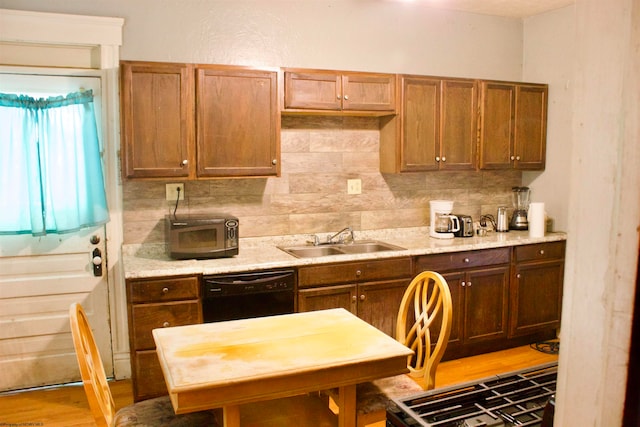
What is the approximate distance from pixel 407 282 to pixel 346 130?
1298 millimetres

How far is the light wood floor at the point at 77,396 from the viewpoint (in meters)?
3.26

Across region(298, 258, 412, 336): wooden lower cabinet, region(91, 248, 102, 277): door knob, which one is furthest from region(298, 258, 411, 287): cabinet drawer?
region(91, 248, 102, 277): door knob

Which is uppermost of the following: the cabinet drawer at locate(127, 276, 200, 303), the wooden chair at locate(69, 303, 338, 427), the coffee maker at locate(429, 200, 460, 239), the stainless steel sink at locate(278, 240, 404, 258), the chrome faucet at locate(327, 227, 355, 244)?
the coffee maker at locate(429, 200, 460, 239)

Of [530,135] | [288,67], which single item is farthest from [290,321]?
[530,135]

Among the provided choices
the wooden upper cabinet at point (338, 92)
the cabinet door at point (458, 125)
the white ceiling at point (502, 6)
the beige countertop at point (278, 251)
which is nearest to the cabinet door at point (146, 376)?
the beige countertop at point (278, 251)

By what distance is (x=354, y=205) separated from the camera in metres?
4.41

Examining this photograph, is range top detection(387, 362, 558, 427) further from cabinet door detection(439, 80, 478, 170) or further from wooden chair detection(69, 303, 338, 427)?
cabinet door detection(439, 80, 478, 170)

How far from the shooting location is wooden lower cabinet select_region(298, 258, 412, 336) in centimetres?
357

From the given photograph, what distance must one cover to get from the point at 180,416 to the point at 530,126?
375cm

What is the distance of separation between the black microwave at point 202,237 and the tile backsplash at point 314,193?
0.37m

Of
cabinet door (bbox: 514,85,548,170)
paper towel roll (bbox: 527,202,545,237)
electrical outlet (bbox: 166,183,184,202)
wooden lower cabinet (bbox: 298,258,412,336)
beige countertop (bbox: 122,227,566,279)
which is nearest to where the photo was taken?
beige countertop (bbox: 122,227,566,279)

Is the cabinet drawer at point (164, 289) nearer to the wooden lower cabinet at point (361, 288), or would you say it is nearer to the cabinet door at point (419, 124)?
the wooden lower cabinet at point (361, 288)

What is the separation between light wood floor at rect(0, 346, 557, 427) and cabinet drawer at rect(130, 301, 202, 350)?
1.82ft

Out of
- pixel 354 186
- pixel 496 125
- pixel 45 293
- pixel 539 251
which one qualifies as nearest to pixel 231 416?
pixel 45 293
